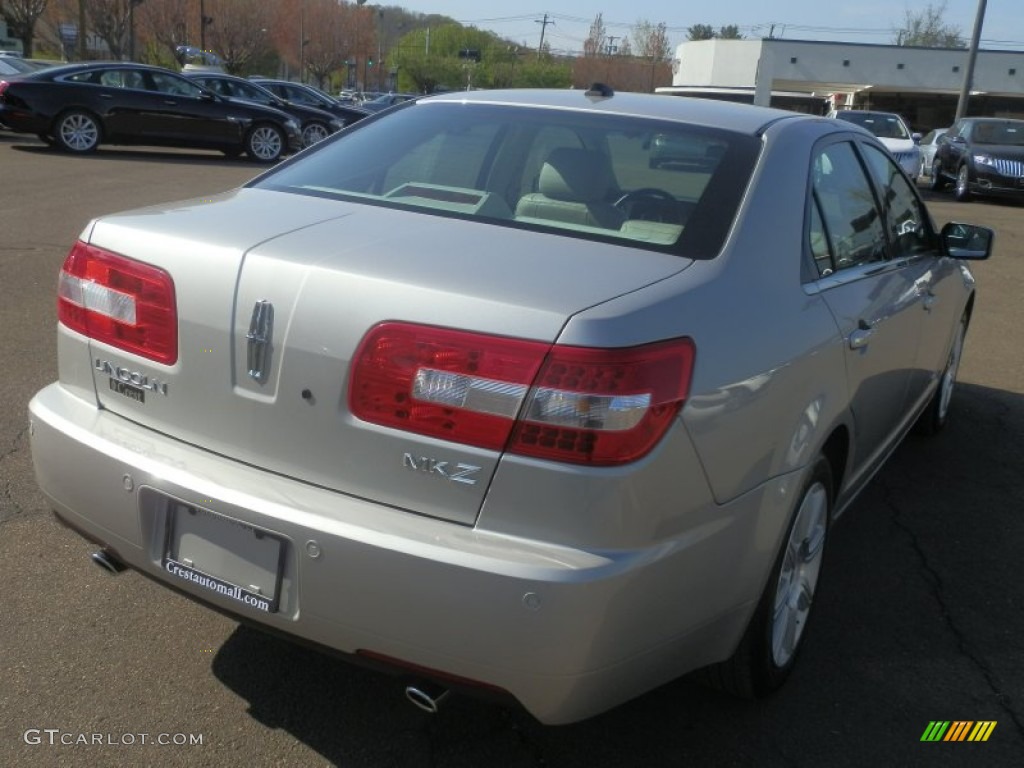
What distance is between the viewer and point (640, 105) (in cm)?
356

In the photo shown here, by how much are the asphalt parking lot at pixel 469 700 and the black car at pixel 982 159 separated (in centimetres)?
1599

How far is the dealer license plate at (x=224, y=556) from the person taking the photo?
2375 millimetres

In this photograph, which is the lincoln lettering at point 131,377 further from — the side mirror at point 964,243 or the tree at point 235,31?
the tree at point 235,31

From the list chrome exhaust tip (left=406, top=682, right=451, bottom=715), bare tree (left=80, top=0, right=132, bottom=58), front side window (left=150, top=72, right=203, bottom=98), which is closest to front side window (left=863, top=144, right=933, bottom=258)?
chrome exhaust tip (left=406, top=682, right=451, bottom=715)

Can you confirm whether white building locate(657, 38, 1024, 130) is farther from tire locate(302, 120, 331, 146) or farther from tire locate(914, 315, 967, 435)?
tire locate(914, 315, 967, 435)

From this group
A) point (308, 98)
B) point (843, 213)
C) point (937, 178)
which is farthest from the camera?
point (308, 98)

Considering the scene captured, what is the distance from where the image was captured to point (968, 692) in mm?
3199

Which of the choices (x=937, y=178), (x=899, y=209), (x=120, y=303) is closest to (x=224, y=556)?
(x=120, y=303)

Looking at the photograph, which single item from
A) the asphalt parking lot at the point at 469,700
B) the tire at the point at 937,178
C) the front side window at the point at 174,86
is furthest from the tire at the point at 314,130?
the asphalt parking lot at the point at 469,700

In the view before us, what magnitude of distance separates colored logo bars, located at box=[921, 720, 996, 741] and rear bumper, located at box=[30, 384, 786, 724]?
809 mm

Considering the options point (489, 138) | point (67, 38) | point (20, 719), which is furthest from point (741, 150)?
point (67, 38)

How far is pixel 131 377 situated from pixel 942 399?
171 inches

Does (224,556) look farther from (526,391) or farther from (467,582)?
(526,391)

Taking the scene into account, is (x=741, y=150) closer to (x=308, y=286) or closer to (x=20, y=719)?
(x=308, y=286)
